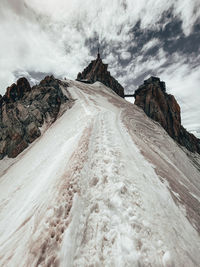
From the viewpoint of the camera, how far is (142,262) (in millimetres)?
2248

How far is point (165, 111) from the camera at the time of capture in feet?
161

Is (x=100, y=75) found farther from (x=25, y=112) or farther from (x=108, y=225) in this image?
(x=108, y=225)

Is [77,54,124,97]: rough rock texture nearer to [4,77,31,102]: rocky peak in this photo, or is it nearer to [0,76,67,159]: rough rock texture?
[4,77,31,102]: rocky peak

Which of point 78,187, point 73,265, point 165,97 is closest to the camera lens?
point 73,265

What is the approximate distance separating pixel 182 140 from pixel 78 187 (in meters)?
57.7

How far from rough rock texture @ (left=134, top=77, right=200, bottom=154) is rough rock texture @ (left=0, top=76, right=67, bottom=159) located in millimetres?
39776

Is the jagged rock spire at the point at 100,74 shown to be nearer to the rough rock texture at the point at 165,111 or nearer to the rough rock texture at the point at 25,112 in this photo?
the rough rock texture at the point at 165,111

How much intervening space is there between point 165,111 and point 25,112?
51.4 m

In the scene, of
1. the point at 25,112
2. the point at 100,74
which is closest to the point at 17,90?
the point at 25,112

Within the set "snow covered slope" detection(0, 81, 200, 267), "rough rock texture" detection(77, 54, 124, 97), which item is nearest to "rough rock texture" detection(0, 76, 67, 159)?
"snow covered slope" detection(0, 81, 200, 267)

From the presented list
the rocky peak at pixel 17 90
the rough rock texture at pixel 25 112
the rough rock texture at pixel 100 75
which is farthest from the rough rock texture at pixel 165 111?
the rocky peak at pixel 17 90

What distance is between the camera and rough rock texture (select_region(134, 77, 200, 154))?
47.3 m

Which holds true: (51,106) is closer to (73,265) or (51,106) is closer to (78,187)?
A: (78,187)

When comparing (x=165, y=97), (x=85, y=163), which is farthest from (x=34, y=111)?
(x=165, y=97)
